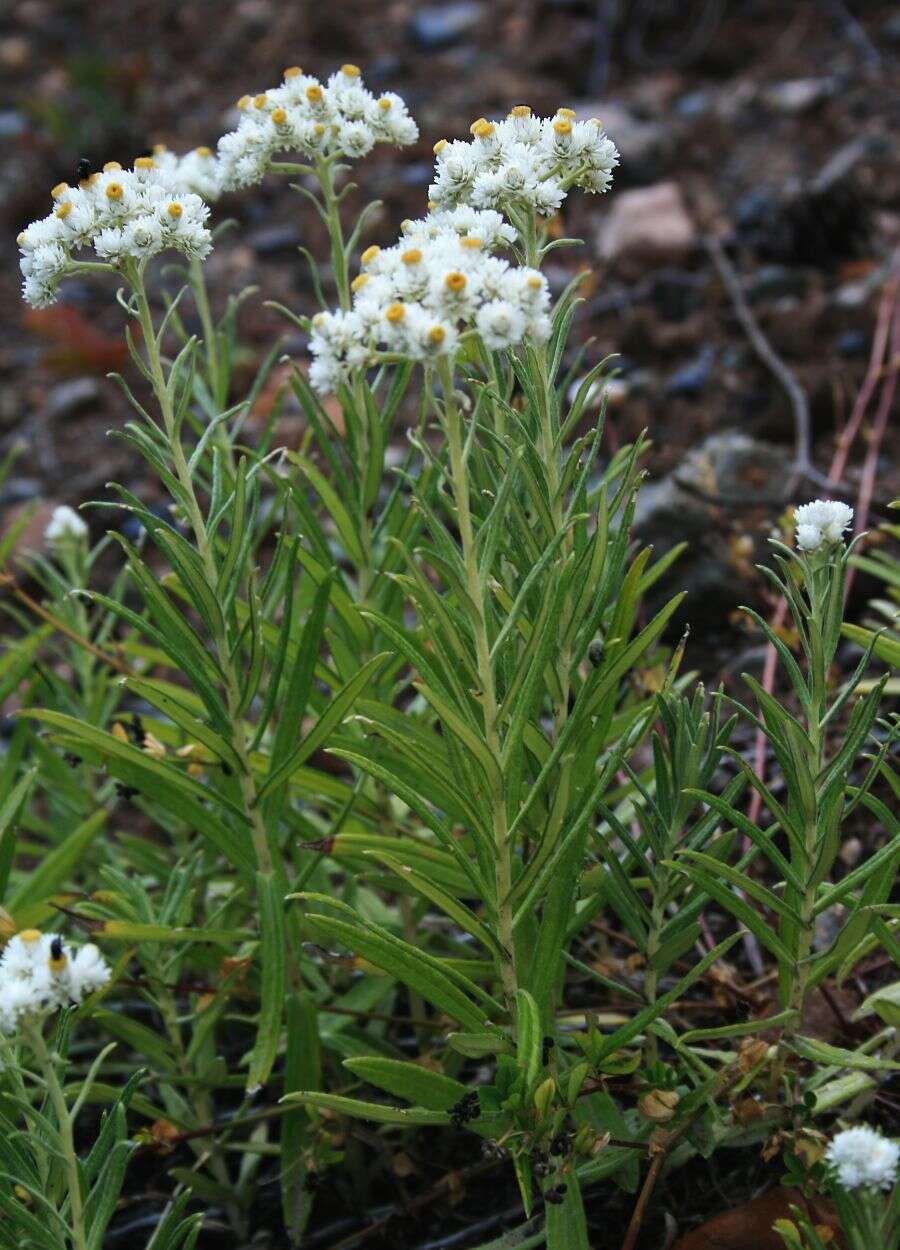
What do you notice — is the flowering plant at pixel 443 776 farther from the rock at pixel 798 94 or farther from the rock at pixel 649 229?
the rock at pixel 798 94

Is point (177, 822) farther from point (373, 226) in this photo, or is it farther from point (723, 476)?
point (373, 226)

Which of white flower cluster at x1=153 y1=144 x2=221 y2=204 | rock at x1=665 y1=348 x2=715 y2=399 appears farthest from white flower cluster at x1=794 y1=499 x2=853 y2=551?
rock at x1=665 y1=348 x2=715 y2=399

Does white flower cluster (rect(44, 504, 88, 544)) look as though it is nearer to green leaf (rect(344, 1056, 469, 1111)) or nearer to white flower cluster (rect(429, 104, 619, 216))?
white flower cluster (rect(429, 104, 619, 216))

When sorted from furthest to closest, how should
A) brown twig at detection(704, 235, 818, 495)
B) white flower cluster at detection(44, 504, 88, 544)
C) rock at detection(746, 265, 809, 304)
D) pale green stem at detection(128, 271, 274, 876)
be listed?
rock at detection(746, 265, 809, 304)
brown twig at detection(704, 235, 818, 495)
white flower cluster at detection(44, 504, 88, 544)
pale green stem at detection(128, 271, 274, 876)

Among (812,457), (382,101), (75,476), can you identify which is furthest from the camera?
(75,476)

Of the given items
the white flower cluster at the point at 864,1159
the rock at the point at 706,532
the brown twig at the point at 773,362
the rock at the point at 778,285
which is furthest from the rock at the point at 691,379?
the white flower cluster at the point at 864,1159

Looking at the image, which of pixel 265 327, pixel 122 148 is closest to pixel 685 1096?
pixel 265 327

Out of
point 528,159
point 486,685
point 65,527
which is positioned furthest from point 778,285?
point 486,685
